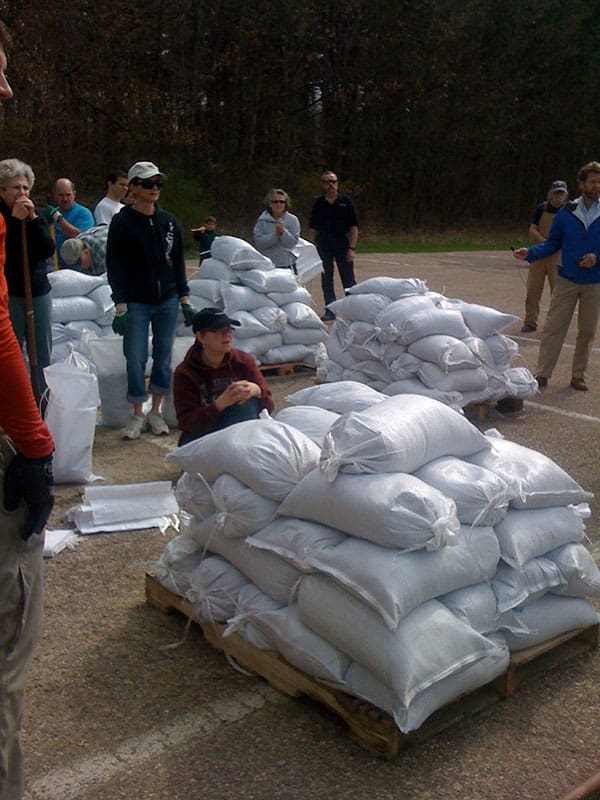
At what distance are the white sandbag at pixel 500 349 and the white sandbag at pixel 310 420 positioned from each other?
11.0 feet

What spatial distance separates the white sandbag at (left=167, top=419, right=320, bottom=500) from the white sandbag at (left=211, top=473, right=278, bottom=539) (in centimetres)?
3

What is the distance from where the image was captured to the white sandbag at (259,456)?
121 inches

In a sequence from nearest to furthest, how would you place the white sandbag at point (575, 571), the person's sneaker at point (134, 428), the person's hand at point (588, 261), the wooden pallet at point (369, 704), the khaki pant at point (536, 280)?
1. the wooden pallet at point (369, 704)
2. the white sandbag at point (575, 571)
3. the person's sneaker at point (134, 428)
4. the person's hand at point (588, 261)
5. the khaki pant at point (536, 280)

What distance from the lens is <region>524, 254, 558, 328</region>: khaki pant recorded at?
9.81 meters

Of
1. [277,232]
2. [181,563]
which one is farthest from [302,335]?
[181,563]

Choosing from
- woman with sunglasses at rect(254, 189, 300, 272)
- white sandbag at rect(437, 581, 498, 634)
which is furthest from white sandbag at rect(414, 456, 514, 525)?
woman with sunglasses at rect(254, 189, 300, 272)

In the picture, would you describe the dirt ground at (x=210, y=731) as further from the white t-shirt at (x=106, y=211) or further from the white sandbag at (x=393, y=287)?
the white t-shirt at (x=106, y=211)

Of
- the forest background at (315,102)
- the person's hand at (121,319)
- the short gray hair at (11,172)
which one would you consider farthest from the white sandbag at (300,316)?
the forest background at (315,102)

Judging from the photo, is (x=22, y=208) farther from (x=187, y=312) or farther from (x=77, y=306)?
(x=77, y=306)

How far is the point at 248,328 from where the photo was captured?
25.0ft

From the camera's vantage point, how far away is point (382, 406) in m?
3.24

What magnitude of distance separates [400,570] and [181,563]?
42.7 inches

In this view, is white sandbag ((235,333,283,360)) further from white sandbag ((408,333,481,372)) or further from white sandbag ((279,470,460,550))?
white sandbag ((279,470,460,550))

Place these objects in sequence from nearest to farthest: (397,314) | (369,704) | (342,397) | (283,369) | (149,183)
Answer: (369,704), (342,397), (149,183), (397,314), (283,369)
